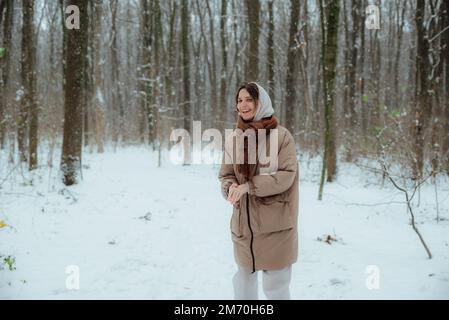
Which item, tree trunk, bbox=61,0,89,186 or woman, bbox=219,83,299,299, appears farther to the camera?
tree trunk, bbox=61,0,89,186

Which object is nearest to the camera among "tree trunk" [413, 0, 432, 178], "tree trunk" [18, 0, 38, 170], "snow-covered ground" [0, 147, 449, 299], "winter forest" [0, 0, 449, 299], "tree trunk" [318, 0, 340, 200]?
"snow-covered ground" [0, 147, 449, 299]

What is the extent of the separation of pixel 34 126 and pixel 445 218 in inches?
388

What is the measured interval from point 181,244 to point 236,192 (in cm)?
307

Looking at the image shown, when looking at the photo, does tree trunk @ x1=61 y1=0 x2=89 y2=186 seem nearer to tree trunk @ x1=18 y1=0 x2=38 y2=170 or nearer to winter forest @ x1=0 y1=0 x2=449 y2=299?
winter forest @ x1=0 y1=0 x2=449 y2=299

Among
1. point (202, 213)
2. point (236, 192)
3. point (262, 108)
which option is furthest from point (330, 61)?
point (236, 192)

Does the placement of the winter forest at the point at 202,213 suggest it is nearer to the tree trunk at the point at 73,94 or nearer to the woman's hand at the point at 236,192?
the tree trunk at the point at 73,94

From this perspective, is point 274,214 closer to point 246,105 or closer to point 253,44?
point 246,105

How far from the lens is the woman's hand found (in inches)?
102


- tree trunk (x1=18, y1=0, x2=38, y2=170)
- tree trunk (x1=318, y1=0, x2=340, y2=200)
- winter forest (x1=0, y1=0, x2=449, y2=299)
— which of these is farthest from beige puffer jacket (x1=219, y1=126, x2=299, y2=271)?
tree trunk (x1=18, y1=0, x2=38, y2=170)

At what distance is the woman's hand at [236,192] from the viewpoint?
102 inches

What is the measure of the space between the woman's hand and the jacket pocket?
184mm

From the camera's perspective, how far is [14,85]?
770 inches
